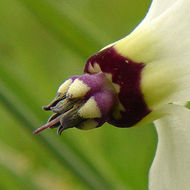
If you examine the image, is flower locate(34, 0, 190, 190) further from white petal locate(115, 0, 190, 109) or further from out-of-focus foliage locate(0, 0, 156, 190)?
out-of-focus foliage locate(0, 0, 156, 190)

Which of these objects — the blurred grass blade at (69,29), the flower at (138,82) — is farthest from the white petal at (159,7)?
the blurred grass blade at (69,29)

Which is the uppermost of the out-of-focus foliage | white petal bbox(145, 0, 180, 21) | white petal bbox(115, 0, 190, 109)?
white petal bbox(145, 0, 180, 21)

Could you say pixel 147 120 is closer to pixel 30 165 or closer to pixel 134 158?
pixel 134 158

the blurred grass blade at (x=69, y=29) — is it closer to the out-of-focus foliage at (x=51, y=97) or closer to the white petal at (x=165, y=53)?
the out-of-focus foliage at (x=51, y=97)

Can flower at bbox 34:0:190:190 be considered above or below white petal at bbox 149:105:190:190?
above

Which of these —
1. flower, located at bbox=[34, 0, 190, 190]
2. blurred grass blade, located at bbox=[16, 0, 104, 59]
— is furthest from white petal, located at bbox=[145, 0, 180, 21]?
blurred grass blade, located at bbox=[16, 0, 104, 59]

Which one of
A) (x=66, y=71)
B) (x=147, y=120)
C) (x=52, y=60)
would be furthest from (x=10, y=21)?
(x=147, y=120)

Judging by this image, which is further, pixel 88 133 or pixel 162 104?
pixel 88 133
